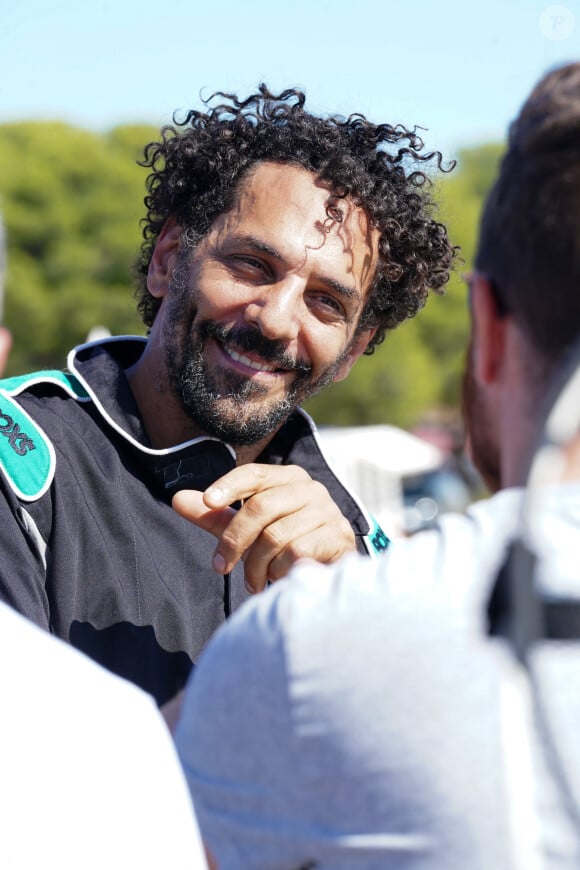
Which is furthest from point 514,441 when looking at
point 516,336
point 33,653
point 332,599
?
point 33,653

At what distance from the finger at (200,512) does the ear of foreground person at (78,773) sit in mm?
922

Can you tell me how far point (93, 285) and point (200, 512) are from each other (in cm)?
2764

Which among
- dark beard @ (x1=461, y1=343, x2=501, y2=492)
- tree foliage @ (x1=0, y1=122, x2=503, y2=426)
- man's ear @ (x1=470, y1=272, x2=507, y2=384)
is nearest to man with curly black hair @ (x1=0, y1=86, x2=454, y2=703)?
dark beard @ (x1=461, y1=343, x2=501, y2=492)

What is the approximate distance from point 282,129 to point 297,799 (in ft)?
8.44

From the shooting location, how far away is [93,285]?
29.1 m

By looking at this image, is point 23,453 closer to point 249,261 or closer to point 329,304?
point 249,261

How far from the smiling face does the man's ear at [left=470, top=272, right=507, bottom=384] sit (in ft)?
5.16

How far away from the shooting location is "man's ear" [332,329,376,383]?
342 cm

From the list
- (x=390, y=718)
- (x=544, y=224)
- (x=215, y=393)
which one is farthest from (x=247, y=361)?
(x=390, y=718)

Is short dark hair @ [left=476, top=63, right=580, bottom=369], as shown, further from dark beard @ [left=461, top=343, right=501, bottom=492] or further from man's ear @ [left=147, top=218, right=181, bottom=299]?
man's ear @ [left=147, top=218, right=181, bottom=299]

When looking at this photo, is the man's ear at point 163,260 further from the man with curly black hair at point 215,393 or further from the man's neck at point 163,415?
the man's neck at point 163,415

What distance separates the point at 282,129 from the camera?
11.2ft

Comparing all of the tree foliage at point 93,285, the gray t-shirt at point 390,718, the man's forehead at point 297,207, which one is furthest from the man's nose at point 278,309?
the tree foliage at point 93,285

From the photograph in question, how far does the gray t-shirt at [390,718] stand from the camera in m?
1.15
